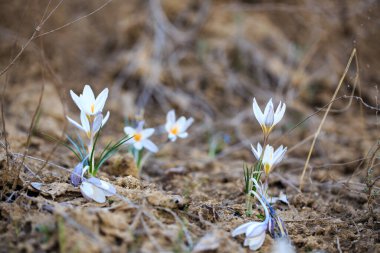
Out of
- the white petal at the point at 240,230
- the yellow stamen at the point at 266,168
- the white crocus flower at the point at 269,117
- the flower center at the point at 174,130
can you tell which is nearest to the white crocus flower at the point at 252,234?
the white petal at the point at 240,230

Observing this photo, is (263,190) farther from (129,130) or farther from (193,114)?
(193,114)

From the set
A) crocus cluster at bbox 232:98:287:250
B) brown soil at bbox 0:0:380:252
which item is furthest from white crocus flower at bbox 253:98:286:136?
brown soil at bbox 0:0:380:252

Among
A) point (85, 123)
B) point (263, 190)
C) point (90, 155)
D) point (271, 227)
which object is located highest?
point (85, 123)

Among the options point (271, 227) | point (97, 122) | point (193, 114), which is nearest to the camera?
point (271, 227)

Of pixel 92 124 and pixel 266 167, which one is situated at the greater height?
pixel 92 124

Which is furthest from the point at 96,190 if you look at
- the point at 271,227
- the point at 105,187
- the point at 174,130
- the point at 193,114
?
the point at 193,114

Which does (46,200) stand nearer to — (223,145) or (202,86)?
(223,145)

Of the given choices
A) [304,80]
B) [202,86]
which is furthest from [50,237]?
[304,80]
